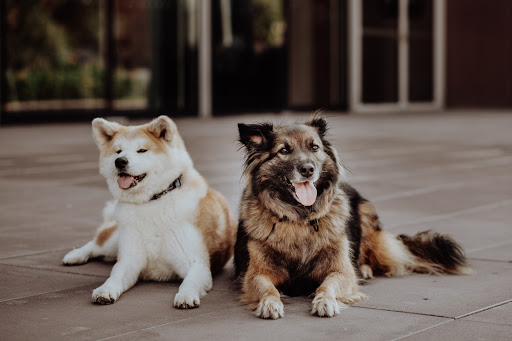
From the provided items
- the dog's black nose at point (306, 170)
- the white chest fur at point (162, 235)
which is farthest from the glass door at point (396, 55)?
the dog's black nose at point (306, 170)

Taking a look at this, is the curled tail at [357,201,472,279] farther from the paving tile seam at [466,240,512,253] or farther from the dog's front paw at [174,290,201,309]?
the dog's front paw at [174,290,201,309]

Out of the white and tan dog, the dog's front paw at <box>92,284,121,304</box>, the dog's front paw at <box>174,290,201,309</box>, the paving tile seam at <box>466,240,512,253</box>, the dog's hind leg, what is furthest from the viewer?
the paving tile seam at <box>466,240,512,253</box>

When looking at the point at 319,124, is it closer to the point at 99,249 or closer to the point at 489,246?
the point at 99,249

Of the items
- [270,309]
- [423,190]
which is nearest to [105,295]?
[270,309]

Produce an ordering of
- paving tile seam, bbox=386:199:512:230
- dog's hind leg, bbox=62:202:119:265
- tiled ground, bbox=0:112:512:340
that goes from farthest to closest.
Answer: paving tile seam, bbox=386:199:512:230 < dog's hind leg, bbox=62:202:119:265 < tiled ground, bbox=0:112:512:340

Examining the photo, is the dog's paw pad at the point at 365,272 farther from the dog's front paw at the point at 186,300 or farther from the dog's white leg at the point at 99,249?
the dog's white leg at the point at 99,249

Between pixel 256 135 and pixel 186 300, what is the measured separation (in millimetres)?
1090

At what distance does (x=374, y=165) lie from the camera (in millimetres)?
12641

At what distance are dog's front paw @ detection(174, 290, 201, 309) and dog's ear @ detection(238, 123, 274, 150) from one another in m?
0.97

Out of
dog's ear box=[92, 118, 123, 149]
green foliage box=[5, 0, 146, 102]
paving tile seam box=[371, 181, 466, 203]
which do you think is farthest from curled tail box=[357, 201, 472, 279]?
green foliage box=[5, 0, 146, 102]

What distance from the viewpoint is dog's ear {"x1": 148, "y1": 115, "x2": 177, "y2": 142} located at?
5.68 m

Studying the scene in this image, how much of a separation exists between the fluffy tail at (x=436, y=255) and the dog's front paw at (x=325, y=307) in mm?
1264

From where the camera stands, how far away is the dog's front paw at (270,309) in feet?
15.8

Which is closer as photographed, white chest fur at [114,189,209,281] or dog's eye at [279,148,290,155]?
dog's eye at [279,148,290,155]
